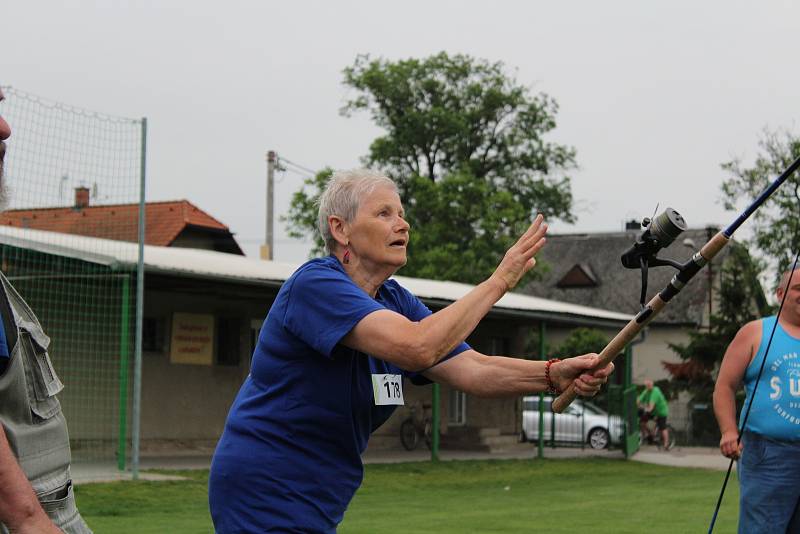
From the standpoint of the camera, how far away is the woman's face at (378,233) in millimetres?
4453

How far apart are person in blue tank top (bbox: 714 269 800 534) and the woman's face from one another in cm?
351

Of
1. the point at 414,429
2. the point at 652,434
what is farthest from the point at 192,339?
the point at 652,434

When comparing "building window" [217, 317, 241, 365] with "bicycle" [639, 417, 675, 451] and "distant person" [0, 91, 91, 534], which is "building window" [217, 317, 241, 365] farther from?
"distant person" [0, 91, 91, 534]

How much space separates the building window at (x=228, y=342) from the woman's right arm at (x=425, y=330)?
74.5 feet

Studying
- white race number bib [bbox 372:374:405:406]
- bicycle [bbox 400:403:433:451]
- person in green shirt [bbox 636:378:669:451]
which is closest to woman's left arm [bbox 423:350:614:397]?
white race number bib [bbox 372:374:405:406]

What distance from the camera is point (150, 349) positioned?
2459 centimetres

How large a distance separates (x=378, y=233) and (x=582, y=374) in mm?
865

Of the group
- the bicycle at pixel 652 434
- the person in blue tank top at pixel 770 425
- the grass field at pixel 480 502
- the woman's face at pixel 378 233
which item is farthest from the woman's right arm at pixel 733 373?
the bicycle at pixel 652 434

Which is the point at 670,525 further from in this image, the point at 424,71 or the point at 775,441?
the point at 424,71

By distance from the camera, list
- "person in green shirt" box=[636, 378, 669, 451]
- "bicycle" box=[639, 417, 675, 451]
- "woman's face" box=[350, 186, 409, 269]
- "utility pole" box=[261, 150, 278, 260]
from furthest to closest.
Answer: "utility pole" box=[261, 150, 278, 260] < "bicycle" box=[639, 417, 675, 451] < "person in green shirt" box=[636, 378, 669, 451] < "woman's face" box=[350, 186, 409, 269]

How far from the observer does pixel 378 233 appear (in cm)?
445

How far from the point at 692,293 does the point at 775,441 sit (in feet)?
185

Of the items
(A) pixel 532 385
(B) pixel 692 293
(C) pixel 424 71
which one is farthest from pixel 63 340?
(B) pixel 692 293

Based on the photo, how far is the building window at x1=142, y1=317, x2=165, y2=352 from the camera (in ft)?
80.2
